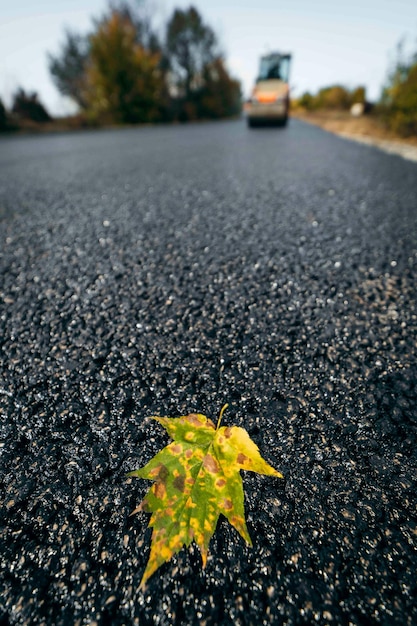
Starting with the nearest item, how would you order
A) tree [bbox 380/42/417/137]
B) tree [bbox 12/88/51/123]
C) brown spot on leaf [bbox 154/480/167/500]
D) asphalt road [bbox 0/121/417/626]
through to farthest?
asphalt road [bbox 0/121/417/626], brown spot on leaf [bbox 154/480/167/500], tree [bbox 380/42/417/137], tree [bbox 12/88/51/123]

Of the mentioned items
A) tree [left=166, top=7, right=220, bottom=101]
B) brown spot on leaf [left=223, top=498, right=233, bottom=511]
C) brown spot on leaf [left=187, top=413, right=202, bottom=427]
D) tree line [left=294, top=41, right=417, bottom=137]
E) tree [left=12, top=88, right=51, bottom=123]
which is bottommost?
brown spot on leaf [left=223, top=498, right=233, bottom=511]

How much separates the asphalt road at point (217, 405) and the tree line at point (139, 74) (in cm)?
1627

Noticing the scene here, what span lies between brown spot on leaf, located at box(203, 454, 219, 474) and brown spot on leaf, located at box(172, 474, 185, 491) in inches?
2.1

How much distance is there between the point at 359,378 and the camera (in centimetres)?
88

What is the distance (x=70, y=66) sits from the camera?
30172mm

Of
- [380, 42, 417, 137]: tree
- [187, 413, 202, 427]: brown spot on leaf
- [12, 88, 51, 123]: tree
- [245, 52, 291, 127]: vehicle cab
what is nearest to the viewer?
[187, 413, 202, 427]: brown spot on leaf

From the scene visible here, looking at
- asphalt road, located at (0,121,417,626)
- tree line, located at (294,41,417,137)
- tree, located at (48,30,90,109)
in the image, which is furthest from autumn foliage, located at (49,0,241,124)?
asphalt road, located at (0,121,417,626)

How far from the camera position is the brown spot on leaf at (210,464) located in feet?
2.14

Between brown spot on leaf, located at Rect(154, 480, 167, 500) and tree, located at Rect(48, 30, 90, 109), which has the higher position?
tree, located at Rect(48, 30, 90, 109)

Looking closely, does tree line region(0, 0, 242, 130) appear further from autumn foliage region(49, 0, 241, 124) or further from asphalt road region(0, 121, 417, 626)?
asphalt road region(0, 121, 417, 626)

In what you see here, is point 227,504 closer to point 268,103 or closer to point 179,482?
point 179,482

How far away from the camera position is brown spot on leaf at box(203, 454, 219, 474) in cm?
65

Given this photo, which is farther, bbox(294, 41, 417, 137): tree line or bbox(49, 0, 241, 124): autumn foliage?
bbox(49, 0, 241, 124): autumn foliage

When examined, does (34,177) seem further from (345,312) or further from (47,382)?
(345,312)
